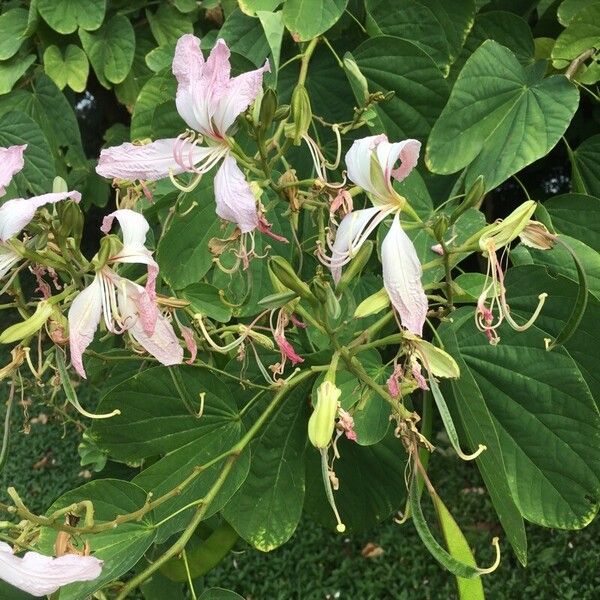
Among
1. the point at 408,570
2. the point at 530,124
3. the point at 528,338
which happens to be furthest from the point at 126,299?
the point at 408,570

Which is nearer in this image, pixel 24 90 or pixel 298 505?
pixel 298 505

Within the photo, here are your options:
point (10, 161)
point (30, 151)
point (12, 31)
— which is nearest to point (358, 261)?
point (10, 161)

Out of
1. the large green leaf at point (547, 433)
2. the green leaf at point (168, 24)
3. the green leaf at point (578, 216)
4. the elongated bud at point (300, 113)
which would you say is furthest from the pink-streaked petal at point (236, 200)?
the green leaf at point (168, 24)

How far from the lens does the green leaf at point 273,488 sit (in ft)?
2.61

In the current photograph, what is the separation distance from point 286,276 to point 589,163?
74cm

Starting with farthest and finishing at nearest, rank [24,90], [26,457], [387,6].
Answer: [26,457]
[24,90]
[387,6]

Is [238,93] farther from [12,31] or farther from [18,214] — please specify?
[12,31]

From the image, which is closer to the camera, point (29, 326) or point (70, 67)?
point (29, 326)

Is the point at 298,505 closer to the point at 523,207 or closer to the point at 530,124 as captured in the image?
Answer: the point at 523,207

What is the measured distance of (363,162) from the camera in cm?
58

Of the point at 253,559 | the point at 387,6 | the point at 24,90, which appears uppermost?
the point at 387,6

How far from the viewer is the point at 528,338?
0.78 m

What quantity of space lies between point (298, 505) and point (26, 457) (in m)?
2.68

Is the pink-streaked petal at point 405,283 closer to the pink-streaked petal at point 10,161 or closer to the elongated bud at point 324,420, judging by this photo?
the elongated bud at point 324,420
